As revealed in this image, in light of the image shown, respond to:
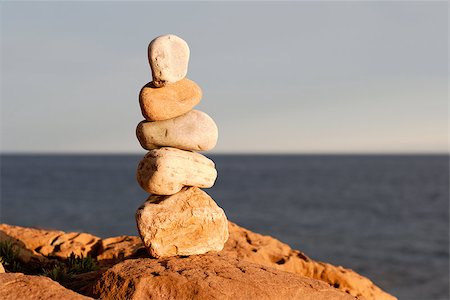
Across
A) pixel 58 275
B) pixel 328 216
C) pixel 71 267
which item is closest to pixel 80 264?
pixel 71 267

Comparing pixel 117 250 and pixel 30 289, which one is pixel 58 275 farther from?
pixel 117 250

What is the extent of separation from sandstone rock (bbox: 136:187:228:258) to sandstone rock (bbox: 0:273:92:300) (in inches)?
79.2

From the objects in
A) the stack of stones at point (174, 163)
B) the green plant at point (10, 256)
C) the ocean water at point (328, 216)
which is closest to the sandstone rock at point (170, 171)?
the stack of stones at point (174, 163)

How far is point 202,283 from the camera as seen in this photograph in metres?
8.55

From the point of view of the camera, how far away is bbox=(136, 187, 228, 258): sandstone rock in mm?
9852

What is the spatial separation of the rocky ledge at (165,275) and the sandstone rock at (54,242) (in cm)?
2

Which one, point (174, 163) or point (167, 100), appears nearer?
point (174, 163)

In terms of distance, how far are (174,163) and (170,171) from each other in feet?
0.52

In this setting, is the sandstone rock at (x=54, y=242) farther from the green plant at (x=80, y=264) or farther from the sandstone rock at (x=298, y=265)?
the sandstone rock at (x=298, y=265)

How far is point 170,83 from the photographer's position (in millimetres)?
10031

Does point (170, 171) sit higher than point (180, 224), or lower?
higher

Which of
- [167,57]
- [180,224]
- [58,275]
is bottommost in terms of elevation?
[58,275]

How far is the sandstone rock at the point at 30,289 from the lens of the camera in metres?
7.98

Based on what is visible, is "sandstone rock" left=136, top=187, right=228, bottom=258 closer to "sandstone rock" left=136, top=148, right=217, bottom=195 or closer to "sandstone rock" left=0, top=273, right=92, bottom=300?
"sandstone rock" left=136, top=148, right=217, bottom=195
